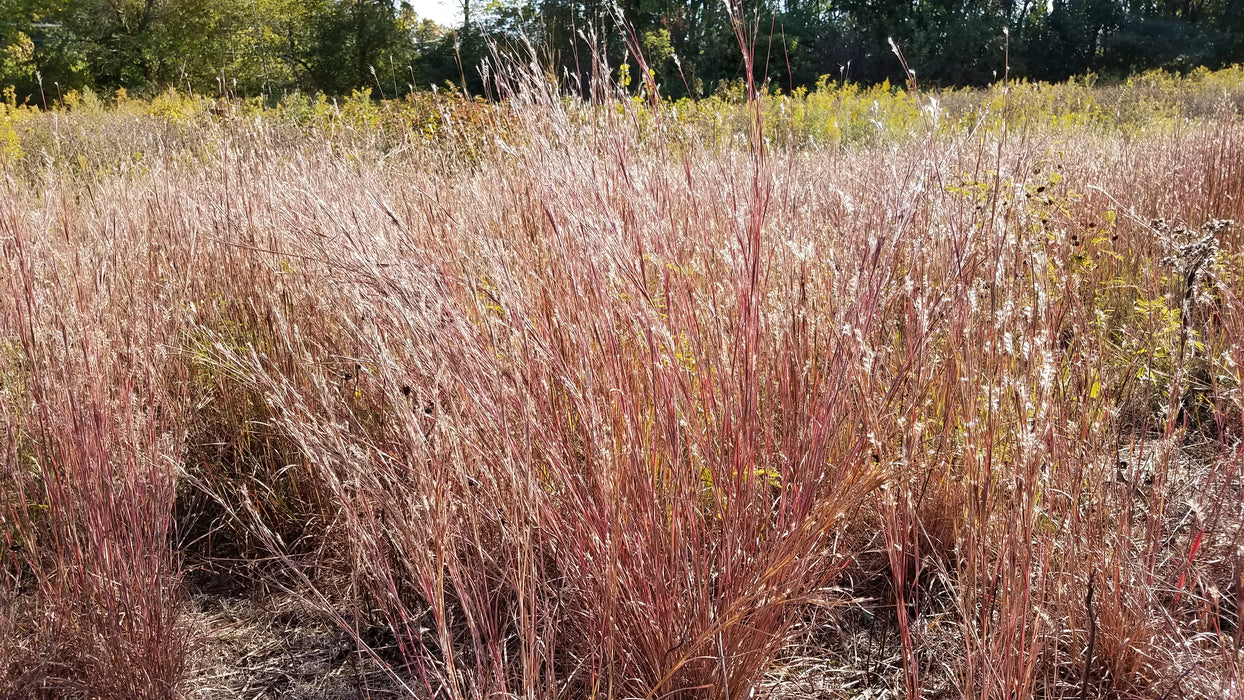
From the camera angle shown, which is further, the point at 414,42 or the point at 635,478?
the point at 414,42

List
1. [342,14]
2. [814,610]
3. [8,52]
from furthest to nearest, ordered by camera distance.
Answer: [342,14] → [8,52] → [814,610]

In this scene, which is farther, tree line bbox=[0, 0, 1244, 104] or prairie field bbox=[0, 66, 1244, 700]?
tree line bbox=[0, 0, 1244, 104]

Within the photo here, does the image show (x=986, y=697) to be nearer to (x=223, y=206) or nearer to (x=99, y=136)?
(x=223, y=206)

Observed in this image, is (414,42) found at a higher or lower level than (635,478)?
higher

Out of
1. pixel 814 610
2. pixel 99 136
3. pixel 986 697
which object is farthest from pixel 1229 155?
pixel 99 136

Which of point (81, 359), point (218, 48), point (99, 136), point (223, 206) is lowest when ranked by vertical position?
point (81, 359)

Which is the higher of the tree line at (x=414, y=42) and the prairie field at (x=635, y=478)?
the tree line at (x=414, y=42)

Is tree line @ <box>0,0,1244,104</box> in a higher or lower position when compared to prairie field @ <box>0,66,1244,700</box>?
higher

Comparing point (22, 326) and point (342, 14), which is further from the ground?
point (342, 14)

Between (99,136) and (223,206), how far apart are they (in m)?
7.41

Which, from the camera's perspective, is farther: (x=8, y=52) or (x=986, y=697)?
(x=8, y=52)

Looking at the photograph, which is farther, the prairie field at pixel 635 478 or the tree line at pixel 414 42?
the tree line at pixel 414 42

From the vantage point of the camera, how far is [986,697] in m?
1.22

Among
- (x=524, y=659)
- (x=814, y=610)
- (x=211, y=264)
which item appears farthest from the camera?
(x=211, y=264)
